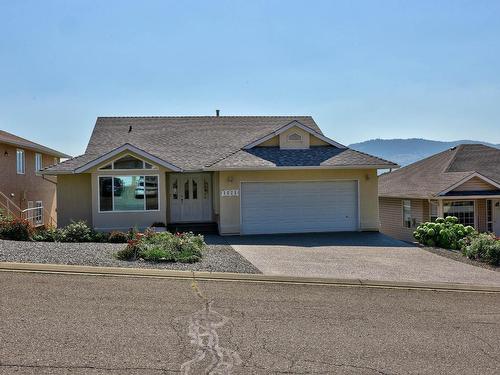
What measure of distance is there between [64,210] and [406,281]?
13.5m

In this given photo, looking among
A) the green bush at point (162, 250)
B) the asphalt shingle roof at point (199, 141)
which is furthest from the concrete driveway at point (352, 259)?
the asphalt shingle roof at point (199, 141)

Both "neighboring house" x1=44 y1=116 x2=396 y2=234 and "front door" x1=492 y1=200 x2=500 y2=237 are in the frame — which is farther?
"front door" x1=492 y1=200 x2=500 y2=237

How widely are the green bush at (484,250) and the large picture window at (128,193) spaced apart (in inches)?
432

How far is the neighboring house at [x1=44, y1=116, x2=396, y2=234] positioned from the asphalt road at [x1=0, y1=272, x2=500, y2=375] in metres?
10.3

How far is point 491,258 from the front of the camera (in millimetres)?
14414

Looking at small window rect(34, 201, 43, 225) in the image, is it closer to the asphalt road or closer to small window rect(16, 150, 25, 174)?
small window rect(16, 150, 25, 174)

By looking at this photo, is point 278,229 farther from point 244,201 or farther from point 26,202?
point 26,202

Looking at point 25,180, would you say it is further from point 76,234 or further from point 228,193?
point 228,193

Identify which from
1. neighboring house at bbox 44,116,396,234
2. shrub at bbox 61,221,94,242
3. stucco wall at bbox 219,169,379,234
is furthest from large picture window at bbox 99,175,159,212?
shrub at bbox 61,221,94,242

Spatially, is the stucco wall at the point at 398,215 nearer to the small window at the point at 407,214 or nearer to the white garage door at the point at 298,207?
the small window at the point at 407,214

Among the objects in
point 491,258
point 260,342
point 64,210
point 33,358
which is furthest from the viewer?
point 64,210

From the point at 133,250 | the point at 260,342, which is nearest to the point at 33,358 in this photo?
the point at 260,342

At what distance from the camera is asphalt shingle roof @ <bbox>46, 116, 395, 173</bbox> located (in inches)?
798

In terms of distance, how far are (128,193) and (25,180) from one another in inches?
347
